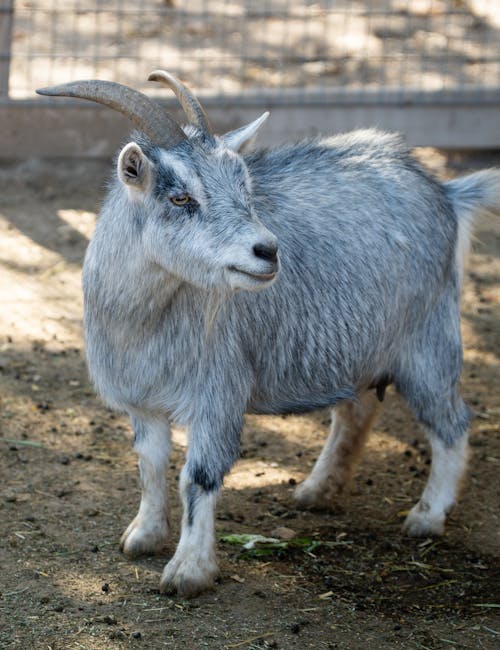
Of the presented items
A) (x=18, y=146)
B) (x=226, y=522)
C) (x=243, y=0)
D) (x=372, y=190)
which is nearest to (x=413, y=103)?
(x=243, y=0)

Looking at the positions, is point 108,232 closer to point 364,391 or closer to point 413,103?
point 364,391

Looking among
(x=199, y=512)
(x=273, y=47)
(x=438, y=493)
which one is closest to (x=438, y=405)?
(x=438, y=493)

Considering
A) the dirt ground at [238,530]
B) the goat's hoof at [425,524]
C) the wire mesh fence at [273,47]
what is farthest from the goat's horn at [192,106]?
the wire mesh fence at [273,47]

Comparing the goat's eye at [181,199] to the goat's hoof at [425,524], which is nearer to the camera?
the goat's eye at [181,199]

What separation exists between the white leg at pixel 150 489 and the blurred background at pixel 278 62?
450 cm

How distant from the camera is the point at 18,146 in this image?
8.42 meters

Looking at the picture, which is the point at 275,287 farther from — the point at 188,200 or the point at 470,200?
the point at 470,200

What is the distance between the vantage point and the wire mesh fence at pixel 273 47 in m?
9.17

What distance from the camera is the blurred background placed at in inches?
336

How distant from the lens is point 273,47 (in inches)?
396

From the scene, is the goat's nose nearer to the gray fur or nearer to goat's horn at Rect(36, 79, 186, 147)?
the gray fur

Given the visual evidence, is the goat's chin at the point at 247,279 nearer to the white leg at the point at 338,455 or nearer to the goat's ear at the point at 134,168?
Result: the goat's ear at the point at 134,168

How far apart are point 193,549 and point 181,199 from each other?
4.38ft

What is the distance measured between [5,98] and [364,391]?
15.1 feet
